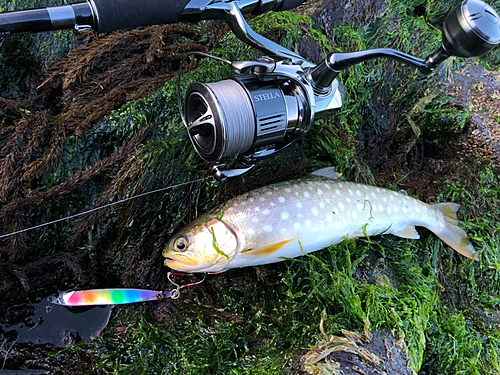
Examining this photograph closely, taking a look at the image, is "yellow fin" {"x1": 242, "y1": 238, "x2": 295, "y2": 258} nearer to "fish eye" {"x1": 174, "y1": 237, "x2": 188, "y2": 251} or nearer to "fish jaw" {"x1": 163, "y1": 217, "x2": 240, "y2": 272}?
"fish jaw" {"x1": 163, "y1": 217, "x2": 240, "y2": 272}

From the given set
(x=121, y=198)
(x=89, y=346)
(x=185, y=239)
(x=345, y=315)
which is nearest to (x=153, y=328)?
(x=89, y=346)

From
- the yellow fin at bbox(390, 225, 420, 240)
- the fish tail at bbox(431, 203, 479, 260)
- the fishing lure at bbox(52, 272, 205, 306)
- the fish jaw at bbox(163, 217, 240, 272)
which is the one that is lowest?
the fish tail at bbox(431, 203, 479, 260)

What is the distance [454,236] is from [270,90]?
2.12 metres

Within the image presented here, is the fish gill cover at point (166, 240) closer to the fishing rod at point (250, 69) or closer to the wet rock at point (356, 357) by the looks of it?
the wet rock at point (356, 357)

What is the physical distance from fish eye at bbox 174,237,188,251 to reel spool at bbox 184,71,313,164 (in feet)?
1.85

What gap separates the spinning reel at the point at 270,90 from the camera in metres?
1.99

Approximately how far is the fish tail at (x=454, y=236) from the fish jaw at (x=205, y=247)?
189 cm

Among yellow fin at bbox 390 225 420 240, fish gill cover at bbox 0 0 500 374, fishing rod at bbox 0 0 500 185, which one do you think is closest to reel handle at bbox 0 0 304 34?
fishing rod at bbox 0 0 500 185

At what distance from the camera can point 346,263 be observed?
8.82ft

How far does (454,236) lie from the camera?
3109 mm

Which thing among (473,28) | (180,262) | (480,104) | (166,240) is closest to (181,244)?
(180,262)

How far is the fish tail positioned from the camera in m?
3.10

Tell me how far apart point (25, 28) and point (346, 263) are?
2.41 meters

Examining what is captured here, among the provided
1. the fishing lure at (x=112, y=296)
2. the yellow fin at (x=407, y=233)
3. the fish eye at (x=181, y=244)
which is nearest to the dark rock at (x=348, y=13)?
the yellow fin at (x=407, y=233)
